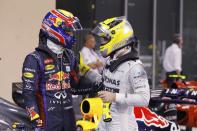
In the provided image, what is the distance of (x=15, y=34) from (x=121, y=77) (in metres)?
4.95

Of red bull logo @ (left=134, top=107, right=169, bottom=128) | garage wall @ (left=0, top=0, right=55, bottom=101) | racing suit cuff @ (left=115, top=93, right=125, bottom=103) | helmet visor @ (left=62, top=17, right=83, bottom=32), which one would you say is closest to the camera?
racing suit cuff @ (left=115, top=93, right=125, bottom=103)

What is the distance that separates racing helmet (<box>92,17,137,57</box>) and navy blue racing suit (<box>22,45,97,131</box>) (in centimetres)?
42

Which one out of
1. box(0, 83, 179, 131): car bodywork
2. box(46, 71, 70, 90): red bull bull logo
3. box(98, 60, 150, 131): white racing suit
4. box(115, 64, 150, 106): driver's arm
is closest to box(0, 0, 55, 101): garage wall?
box(0, 83, 179, 131): car bodywork

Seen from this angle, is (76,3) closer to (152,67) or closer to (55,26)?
(152,67)

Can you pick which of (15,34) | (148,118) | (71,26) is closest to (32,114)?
(71,26)

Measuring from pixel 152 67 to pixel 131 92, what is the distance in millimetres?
10752

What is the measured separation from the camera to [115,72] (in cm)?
499

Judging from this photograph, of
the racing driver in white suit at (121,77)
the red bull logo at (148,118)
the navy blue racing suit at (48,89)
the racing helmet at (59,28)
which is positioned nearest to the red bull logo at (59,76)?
the navy blue racing suit at (48,89)

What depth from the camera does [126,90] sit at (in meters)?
4.95

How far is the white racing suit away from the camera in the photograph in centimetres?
486

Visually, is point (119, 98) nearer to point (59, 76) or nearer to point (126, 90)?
point (126, 90)

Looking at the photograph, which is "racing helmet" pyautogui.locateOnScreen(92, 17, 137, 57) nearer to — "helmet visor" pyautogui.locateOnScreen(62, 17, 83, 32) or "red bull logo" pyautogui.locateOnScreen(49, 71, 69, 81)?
"helmet visor" pyautogui.locateOnScreen(62, 17, 83, 32)

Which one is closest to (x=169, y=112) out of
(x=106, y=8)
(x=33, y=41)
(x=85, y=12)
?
(x=33, y=41)

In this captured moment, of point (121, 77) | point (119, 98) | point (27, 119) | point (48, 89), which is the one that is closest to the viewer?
point (119, 98)
